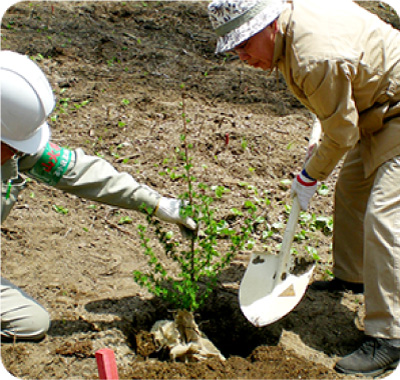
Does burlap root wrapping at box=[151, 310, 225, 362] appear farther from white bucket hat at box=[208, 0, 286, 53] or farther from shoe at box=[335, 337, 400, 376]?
white bucket hat at box=[208, 0, 286, 53]

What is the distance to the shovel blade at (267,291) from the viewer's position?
290 centimetres

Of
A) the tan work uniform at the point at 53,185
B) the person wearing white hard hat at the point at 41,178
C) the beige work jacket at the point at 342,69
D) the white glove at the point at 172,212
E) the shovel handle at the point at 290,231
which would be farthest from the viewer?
Answer: the shovel handle at the point at 290,231

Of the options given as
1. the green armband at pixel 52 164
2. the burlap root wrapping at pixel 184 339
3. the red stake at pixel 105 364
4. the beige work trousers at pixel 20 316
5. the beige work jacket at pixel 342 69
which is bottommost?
the beige work trousers at pixel 20 316

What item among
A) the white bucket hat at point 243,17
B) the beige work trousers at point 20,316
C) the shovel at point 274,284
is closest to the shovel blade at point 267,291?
the shovel at point 274,284

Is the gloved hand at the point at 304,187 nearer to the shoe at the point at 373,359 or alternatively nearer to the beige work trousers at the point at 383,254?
the beige work trousers at the point at 383,254

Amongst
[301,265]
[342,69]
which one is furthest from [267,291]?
[342,69]

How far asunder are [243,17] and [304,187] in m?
1.03

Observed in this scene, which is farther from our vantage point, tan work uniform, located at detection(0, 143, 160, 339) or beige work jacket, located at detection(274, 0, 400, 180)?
tan work uniform, located at detection(0, 143, 160, 339)

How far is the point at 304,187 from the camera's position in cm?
301

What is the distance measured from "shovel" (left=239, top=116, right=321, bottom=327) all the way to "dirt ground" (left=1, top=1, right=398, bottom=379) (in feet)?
0.60

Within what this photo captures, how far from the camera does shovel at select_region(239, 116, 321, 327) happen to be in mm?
2920

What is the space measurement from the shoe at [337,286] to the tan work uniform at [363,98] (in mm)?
654

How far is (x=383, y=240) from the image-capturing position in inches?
103

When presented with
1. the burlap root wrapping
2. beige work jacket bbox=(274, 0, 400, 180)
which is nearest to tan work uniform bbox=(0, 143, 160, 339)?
the burlap root wrapping
